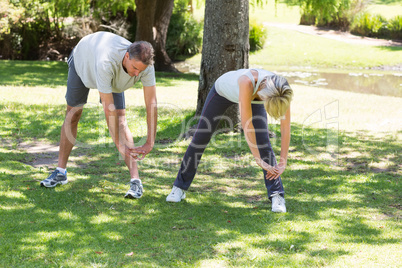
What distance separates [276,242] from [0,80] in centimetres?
1090

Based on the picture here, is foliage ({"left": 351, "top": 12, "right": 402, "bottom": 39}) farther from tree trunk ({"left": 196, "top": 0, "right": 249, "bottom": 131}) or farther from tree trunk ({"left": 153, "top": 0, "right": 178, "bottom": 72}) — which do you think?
tree trunk ({"left": 196, "top": 0, "right": 249, "bottom": 131})

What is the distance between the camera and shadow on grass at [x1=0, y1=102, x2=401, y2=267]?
382 cm

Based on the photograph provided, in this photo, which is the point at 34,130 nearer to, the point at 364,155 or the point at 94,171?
the point at 94,171

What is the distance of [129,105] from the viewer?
1024 cm

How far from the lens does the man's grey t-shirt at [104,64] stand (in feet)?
14.5

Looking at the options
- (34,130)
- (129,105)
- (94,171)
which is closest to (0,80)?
(129,105)

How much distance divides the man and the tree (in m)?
11.7

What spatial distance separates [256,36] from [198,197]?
20.7 meters

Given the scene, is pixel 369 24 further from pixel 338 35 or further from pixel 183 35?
pixel 183 35

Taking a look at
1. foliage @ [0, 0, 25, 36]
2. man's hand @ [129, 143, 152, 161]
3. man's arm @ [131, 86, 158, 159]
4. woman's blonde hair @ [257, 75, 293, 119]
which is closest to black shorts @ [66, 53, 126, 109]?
man's arm @ [131, 86, 158, 159]

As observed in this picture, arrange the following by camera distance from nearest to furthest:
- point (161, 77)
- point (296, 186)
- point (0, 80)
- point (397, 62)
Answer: point (296, 186) → point (0, 80) → point (161, 77) → point (397, 62)

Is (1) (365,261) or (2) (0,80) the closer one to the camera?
(1) (365,261)

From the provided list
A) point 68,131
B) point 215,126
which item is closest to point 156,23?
point 68,131

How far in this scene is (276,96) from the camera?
4.04 meters
